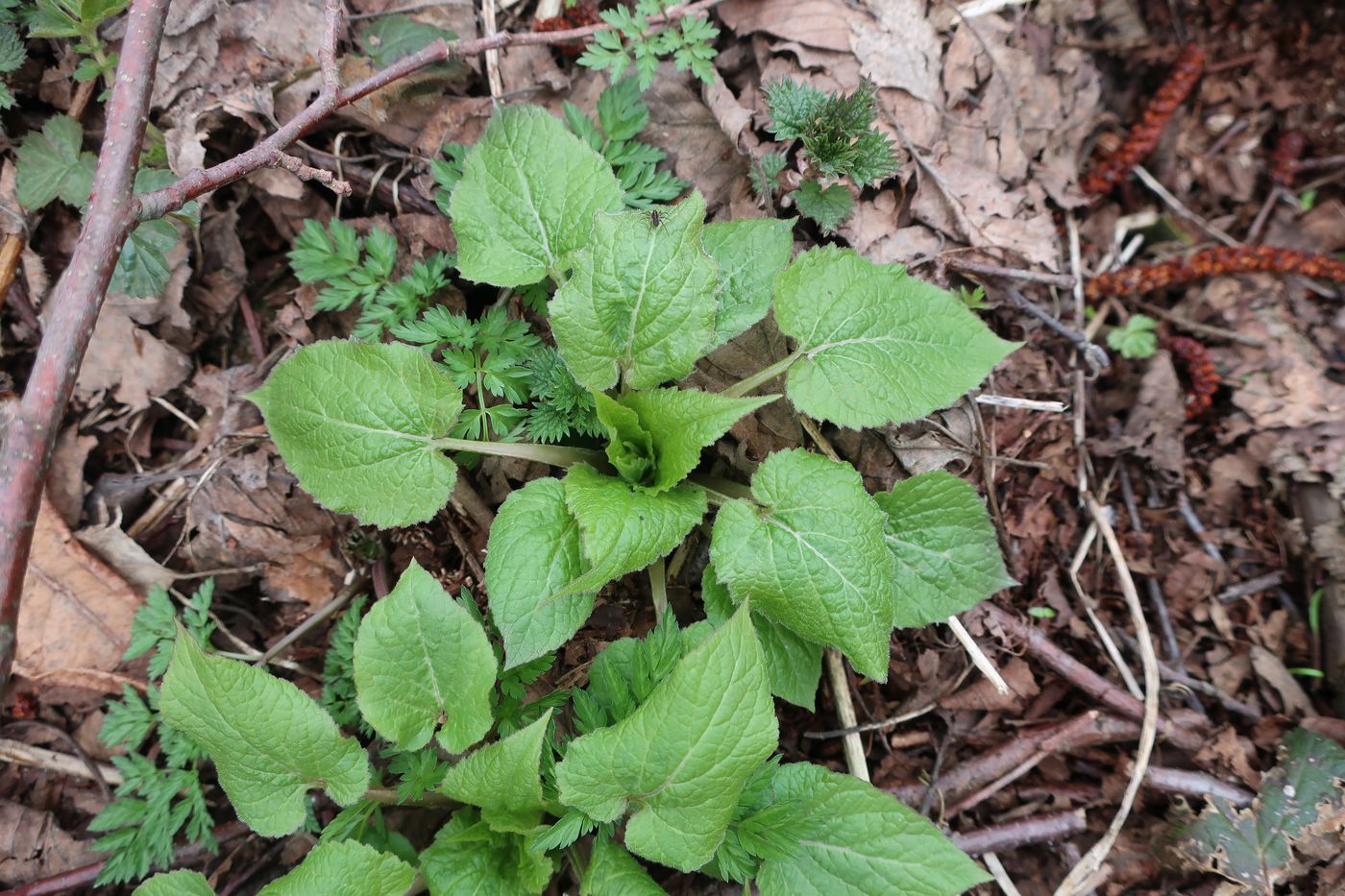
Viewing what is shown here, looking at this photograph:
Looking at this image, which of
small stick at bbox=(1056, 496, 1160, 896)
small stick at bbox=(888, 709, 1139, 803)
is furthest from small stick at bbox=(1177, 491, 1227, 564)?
small stick at bbox=(888, 709, 1139, 803)

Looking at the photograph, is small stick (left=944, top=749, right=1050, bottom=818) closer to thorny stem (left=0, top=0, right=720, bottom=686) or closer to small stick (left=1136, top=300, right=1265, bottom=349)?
small stick (left=1136, top=300, right=1265, bottom=349)

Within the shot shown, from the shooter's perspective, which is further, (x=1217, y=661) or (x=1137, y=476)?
(x=1137, y=476)

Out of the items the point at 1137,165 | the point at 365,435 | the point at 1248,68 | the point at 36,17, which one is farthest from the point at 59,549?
the point at 1248,68

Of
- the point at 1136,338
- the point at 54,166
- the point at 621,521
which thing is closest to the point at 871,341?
the point at 621,521

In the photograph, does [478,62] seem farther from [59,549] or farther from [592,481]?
[59,549]

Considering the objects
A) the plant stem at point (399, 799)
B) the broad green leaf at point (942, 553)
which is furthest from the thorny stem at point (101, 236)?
the broad green leaf at point (942, 553)

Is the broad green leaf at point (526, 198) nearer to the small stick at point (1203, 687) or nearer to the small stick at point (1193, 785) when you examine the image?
the small stick at point (1203, 687)
